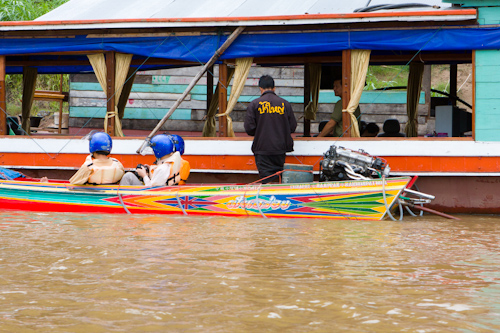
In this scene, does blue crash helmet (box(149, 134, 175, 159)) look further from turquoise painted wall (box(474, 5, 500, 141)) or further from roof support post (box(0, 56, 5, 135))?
turquoise painted wall (box(474, 5, 500, 141))

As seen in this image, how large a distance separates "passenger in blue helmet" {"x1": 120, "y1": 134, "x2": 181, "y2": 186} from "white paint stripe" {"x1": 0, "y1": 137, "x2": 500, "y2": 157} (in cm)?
141

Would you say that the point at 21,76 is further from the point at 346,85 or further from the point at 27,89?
the point at 346,85

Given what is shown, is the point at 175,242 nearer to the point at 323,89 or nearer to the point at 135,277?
the point at 135,277

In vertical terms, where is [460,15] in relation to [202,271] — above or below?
above

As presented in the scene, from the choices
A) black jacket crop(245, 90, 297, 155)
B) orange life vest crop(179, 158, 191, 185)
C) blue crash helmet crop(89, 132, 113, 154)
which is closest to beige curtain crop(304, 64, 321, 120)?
black jacket crop(245, 90, 297, 155)

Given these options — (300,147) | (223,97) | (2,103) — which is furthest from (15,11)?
(300,147)

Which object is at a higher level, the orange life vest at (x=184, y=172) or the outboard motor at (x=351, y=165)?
the outboard motor at (x=351, y=165)

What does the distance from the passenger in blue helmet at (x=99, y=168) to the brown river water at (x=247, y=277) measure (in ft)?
3.51

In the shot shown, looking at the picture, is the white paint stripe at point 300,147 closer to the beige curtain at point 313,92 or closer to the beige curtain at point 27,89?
the beige curtain at point 313,92

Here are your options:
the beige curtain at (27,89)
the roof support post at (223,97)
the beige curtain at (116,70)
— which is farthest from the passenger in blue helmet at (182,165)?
the beige curtain at (27,89)

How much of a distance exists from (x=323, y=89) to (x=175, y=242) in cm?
1190

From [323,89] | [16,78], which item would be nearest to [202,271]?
[323,89]

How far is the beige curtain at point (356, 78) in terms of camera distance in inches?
421

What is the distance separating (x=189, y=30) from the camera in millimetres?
11391
